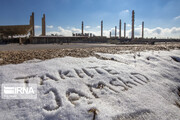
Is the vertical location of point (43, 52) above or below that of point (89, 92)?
above

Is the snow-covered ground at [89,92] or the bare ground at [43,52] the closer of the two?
the snow-covered ground at [89,92]

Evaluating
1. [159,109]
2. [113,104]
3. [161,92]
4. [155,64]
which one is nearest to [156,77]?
[161,92]

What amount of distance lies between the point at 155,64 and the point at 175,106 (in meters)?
2.00

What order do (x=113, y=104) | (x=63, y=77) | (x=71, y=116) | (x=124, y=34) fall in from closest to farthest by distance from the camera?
(x=71, y=116) < (x=113, y=104) < (x=63, y=77) < (x=124, y=34)

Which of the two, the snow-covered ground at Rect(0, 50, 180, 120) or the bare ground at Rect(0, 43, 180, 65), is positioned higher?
the bare ground at Rect(0, 43, 180, 65)

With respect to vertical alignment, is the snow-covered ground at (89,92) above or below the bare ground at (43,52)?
below

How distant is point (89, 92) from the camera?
223 cm

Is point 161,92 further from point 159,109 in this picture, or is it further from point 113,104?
point 113,104

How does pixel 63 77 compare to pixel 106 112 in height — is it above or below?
above

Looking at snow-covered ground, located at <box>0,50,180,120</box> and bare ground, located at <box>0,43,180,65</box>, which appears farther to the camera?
bare ground, located at <box>0,43,180,65</box>

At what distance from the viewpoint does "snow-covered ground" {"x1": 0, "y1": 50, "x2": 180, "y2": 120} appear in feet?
5.83

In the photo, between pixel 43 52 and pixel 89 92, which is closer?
pixel 89 92

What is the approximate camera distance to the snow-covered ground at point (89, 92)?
178 cm

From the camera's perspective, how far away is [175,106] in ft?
7.59
